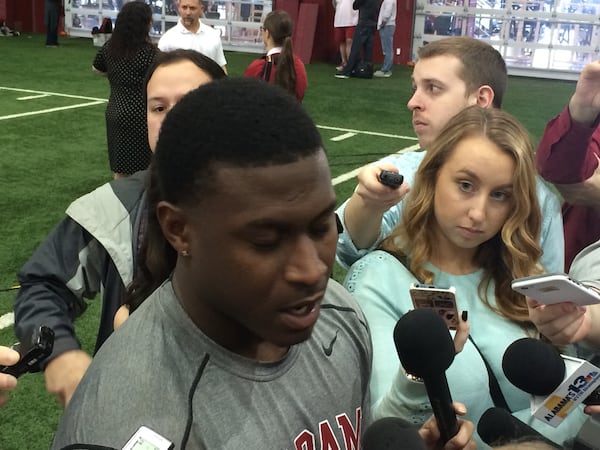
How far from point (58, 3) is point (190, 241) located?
1616cm

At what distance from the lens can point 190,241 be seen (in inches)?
41.8

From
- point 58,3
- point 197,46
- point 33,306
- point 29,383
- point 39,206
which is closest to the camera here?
point 33,306

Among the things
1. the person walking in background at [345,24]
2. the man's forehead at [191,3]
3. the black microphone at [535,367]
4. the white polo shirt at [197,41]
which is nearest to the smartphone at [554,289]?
the black microphone at [535,367]

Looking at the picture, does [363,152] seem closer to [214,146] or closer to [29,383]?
[29,383]

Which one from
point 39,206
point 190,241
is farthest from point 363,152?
point 190,241

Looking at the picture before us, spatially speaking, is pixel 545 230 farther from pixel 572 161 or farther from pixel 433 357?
pixel 433 357

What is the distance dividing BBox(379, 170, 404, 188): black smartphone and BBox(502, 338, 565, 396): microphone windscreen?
478mm

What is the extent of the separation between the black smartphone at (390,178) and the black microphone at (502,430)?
547 millimetres

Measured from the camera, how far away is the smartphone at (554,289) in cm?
133

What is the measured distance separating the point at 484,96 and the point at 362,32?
10739 mm

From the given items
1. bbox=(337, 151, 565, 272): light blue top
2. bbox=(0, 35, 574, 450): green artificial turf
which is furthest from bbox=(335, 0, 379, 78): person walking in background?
bbox=(337, 151, 565, 272): light blue top

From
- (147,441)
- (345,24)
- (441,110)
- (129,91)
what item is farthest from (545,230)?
(345,24)

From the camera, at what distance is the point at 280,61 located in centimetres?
530

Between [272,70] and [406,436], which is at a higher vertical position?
[272,70]
